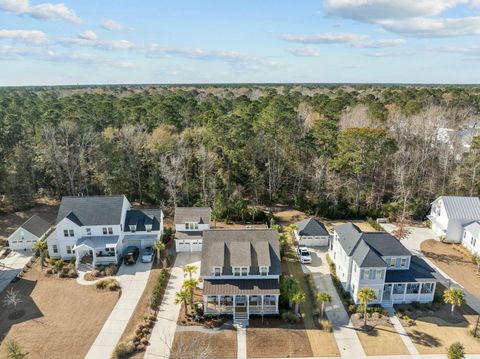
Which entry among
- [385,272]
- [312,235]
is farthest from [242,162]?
[385,272]

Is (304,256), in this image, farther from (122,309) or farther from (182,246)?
(122,309)

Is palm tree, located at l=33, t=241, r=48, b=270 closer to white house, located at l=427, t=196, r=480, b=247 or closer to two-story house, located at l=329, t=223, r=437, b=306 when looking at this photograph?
two-story house, located at l=329, t=223, r=437, b=306

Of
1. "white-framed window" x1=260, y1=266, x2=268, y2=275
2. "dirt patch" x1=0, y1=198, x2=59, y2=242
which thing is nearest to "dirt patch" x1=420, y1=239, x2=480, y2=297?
"white-framed window" x1=260, y1=266, x2=268, y2=275

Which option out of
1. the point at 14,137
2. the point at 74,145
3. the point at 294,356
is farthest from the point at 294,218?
the point at 14,137

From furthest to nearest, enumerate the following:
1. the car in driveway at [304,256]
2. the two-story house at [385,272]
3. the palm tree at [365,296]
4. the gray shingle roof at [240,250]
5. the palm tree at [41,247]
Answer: the car in driveway at [304,256], the palm tree at [41,247], the gray shingle roof at [240,250], the two-story house at [385,272], the palm tree at [365,296]

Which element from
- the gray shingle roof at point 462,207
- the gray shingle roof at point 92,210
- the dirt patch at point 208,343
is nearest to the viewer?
the dirt patch at point 208,343

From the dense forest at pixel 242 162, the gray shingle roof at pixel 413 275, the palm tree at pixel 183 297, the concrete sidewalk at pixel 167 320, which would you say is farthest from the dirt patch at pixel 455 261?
the palm tree at pixel 183 297

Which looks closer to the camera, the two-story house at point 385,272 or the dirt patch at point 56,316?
the dirt patch at point 56,316

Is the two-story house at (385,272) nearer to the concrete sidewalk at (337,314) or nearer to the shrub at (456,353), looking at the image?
the concrete sidewalk at (337,314)
